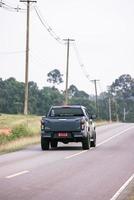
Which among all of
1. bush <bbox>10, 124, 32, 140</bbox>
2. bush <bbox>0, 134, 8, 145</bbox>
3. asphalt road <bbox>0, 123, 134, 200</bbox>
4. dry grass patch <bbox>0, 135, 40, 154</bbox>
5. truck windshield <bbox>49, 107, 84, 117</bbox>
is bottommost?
asphalt road <bbox>0, 123, 134, 200</bbox>

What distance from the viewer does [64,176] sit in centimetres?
1748

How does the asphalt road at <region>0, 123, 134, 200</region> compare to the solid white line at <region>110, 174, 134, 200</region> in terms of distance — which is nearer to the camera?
the solid white line at <region>110, 174, 134, 200</region>

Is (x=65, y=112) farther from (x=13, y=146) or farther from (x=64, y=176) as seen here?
(x=64, y=176)

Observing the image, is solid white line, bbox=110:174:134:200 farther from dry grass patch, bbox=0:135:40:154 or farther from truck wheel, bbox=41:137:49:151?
truck wheel, bbox=41:137:49:151

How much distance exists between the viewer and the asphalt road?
13.7 metres

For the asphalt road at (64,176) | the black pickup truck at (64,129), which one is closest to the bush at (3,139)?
the black pickup truck at (64,129)

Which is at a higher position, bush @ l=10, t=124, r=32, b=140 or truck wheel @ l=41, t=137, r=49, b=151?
bush @ l=10, t=124, r=32, b=140

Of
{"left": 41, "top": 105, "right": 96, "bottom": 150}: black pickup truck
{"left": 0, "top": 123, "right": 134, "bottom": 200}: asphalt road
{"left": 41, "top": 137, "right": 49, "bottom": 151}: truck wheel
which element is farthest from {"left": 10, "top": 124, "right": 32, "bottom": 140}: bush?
{"left": 0, "top": 123, "right": 134, "bottom": 200}: asphalt road

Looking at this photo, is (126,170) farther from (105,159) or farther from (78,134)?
(78,134)

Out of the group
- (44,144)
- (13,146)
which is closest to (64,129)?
(44,144)

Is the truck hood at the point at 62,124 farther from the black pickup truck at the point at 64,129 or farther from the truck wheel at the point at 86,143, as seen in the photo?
the truck wheel at the point at 86,143

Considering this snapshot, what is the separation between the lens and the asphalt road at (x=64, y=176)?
1373cm

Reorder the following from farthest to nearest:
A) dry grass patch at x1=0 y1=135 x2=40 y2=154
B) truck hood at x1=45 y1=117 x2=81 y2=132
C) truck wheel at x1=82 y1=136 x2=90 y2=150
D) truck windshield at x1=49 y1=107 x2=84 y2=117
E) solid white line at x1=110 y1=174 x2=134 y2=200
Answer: truck windshield at x1=49 y1=107 x2=84 y2=117 → truck wheel at x1=82 y1=136 x2=90 y2=150 → truck hood at x1=45 y1=117 x2=81 y2=132 → dry grass patch at x1=0 y1=135 x2=40 y2=154 → solid white line at x1=110 y1=174 x2=134 y2=200

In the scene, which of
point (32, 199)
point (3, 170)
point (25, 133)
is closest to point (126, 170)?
point (3, 170)
